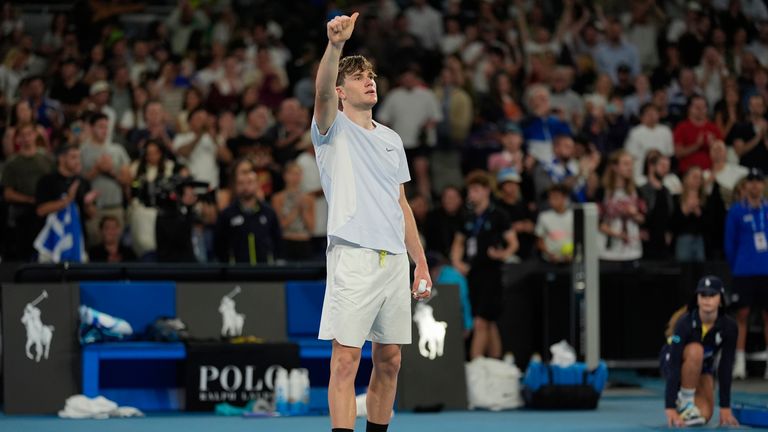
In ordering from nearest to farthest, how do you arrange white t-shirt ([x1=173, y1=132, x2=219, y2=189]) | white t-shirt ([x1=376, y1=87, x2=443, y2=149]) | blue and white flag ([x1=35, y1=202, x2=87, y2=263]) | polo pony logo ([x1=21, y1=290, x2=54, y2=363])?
1. polo pony logo ([x1=21, y1=290, x2=54, y2=363])
2. blue and white flag ([x1=35, y1=202, x2=87, y2=263])
3. white t-shirt ([x1=173, y1=132, x2=219, y2=189])
4. white t-shirt ([x1=376, y1=87, x2=443, y2=149])

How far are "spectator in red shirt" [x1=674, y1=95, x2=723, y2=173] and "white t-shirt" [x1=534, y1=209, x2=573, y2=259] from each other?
115 inches

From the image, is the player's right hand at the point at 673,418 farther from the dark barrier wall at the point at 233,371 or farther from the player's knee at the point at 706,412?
the dark barrier wall at the point at 233,371

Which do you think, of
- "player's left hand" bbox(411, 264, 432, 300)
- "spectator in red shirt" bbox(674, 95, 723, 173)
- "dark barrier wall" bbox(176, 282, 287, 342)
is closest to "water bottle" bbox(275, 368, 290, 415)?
"dark barrier wall" bbox(176, 282, 287, 342)

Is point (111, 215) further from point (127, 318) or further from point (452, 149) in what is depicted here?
point (452, 149)

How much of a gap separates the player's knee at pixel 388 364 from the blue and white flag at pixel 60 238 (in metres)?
6.70

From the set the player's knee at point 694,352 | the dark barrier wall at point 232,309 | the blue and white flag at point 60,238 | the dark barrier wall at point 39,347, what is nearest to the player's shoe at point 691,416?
the player's knee at point 694,352

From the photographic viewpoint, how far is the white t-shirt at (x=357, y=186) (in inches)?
276

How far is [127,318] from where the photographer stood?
1170 cm

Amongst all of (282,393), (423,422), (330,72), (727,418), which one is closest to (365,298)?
(330,72)

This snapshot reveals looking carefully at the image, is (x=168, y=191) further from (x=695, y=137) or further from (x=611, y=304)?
(x=695, y=137)

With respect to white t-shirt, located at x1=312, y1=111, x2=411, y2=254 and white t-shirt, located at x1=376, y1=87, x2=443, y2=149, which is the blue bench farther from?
white t-shirt, located at x1=376, y1=87, x2=443, y2=149

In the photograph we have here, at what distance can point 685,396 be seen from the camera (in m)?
10.3

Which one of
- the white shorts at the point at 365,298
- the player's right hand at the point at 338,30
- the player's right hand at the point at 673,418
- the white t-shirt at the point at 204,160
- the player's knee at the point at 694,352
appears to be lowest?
the player's right hand at the point at 673,418

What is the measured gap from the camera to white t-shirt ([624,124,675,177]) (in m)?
17.0
